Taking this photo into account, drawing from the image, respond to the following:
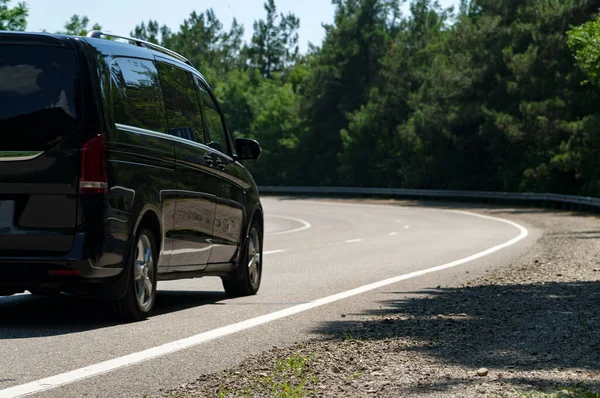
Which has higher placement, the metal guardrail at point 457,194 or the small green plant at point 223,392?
the small green plant at point 223,392

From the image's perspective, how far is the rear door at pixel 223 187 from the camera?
10930 mm

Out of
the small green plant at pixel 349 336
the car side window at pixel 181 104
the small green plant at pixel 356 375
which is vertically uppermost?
the car side window at pixel 181 104

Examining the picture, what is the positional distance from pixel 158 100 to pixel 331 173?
8514 cm

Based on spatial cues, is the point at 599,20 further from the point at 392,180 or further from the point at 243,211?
the point at 392,180

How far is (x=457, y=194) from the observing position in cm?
6081

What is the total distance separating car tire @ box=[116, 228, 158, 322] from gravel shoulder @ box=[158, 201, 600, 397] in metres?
1.41

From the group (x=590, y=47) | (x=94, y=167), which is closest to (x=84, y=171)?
(x=94, y=167)

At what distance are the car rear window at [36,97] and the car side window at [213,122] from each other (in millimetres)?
2273

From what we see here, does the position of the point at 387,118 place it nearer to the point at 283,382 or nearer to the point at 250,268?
the point at 250,268

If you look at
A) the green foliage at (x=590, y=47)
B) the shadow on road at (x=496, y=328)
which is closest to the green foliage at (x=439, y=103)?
the green foliage at (x=590, y=47)

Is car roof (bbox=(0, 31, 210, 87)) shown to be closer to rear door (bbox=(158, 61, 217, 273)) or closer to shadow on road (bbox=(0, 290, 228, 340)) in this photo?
rear door (bbox=(158, 61, 217, 273))

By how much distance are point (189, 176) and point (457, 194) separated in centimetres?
5142

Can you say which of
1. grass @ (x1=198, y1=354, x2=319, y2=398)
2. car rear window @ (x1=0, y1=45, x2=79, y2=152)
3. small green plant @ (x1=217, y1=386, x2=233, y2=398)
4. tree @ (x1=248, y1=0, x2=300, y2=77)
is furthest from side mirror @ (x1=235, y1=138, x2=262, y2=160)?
tree @ (x1=248, y1=0, x2=300, y2=77)

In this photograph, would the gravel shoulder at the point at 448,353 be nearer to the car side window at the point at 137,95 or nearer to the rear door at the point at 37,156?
the rear door at the point at 37,156
